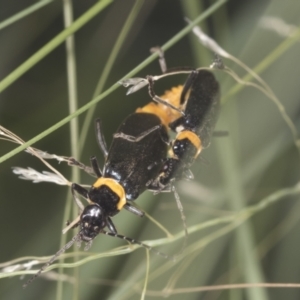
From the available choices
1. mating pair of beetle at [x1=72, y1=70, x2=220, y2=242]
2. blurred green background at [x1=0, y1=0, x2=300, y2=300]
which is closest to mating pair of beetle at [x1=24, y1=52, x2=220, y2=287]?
mating pair of beetle at [x1=72, y1=70, x2=220, y2=242]

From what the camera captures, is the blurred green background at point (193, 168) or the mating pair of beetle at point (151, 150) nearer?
the mating pair of beetle at point (151, 150)

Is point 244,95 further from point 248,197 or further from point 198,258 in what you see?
point 198,258

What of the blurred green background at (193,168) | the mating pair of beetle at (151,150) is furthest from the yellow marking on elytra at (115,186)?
the blurred green background at (193,168)

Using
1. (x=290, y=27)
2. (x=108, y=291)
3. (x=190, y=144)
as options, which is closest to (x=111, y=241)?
(x=108, y=291)

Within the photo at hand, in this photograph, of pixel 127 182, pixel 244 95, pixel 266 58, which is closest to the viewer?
pixel 127 182

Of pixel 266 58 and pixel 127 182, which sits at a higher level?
pixel 266 58

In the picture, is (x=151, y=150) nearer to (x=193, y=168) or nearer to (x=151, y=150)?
(x=151, y=150)

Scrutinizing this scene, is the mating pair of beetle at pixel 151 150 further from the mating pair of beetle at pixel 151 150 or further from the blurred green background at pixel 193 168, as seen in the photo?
the blurred green background at pixel 193 168
